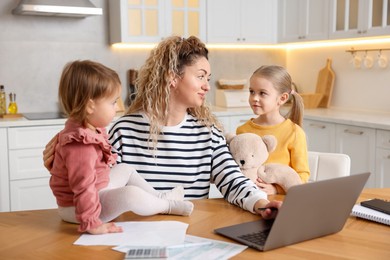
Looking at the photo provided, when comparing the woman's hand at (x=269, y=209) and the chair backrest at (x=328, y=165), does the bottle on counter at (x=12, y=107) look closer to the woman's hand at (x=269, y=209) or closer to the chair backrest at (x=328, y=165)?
the chair backrest at (x=328, y=165)

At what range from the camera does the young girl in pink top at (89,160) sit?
133cm

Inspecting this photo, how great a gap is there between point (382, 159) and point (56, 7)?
8.05ft

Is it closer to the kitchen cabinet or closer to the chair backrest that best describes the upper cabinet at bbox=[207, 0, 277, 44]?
the kitchen cabinet

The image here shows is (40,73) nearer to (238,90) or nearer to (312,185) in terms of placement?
(238,90)

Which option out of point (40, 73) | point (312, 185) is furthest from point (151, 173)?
point (40, 73)

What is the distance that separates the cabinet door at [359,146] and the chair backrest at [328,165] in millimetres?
1451

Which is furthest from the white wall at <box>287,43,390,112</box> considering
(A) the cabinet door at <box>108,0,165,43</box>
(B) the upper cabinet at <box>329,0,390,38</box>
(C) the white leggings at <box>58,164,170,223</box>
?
(C) the white leggings at <box>58,164,170,223</box>

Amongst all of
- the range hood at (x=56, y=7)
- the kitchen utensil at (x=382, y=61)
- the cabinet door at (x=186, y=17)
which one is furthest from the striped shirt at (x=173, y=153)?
the kitchen utensil at (x=382, y=61)

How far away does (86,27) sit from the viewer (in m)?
4.22

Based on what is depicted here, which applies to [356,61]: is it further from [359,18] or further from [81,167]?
[81,167]

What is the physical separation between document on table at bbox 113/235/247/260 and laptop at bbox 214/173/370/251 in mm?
46

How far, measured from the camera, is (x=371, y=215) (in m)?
1.49

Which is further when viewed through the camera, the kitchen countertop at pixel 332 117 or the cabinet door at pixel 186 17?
the cabinet door at pixel 186 17

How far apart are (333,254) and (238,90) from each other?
3419 millimetres
